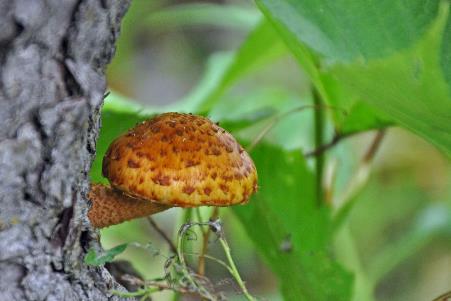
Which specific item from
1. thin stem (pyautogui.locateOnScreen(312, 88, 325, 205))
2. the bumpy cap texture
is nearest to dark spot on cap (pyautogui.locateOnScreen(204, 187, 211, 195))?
the bumpy cap texture

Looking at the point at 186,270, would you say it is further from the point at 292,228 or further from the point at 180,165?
the point at 292,228

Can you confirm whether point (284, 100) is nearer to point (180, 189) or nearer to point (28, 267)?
point (180, 189)

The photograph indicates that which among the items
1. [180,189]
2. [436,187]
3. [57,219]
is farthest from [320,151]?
[436,187]

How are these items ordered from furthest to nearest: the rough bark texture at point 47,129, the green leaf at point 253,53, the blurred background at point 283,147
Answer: the blurred background at point 283,147, the green leaf at point 253,53, the rough bark texture at point 47,129

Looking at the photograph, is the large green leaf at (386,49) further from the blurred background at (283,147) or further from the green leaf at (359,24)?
the blurred background at (283,147)

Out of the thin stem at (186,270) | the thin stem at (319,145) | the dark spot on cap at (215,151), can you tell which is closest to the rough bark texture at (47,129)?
the thin stem at (186,270)

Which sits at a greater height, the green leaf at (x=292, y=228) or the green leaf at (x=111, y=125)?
the green leaf at (x=111, y=125)

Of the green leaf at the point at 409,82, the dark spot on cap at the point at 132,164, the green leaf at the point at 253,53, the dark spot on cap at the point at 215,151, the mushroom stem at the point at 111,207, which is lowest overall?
the green leaf at the point at 253,53

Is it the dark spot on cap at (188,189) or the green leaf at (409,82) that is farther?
the dark spot on cap at (188,189)
